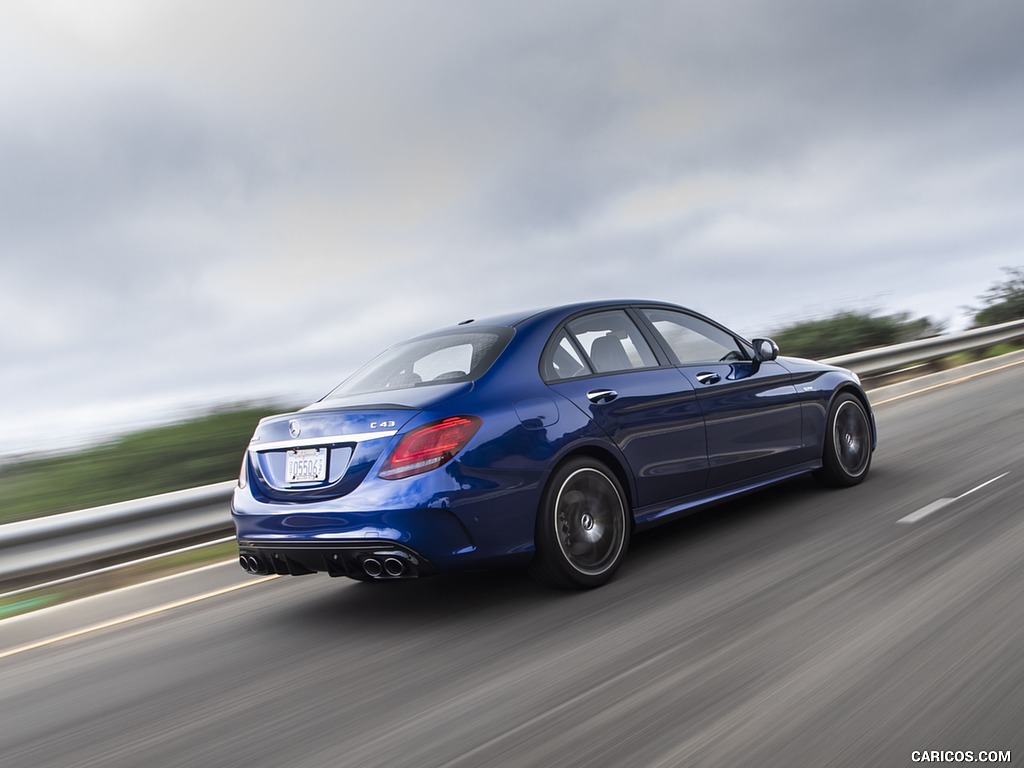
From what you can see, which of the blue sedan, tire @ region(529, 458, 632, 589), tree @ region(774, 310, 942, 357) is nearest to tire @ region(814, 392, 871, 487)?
the blue sedan

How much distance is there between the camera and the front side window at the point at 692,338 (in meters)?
6.06

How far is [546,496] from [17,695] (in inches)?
102

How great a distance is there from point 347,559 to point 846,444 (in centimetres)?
412

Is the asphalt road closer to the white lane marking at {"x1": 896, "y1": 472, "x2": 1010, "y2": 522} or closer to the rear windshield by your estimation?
the white lane marking at {"x1": 896, "y1": 472, "x2": 1010, "y2": 522}

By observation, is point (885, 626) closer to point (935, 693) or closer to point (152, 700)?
point (935, 693)

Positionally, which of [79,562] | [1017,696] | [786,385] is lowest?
[1017,696]

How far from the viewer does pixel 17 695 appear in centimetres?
449

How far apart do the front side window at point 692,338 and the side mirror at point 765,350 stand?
0.08m

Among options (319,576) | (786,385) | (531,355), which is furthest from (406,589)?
(786,385)

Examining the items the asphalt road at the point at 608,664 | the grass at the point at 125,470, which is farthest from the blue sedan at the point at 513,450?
the grass at the point at 125,470

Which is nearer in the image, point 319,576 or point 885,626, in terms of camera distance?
point 885,626

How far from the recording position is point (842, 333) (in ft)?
58.3

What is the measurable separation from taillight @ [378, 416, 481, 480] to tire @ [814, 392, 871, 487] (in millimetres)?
3457

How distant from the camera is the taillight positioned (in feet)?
14.9
